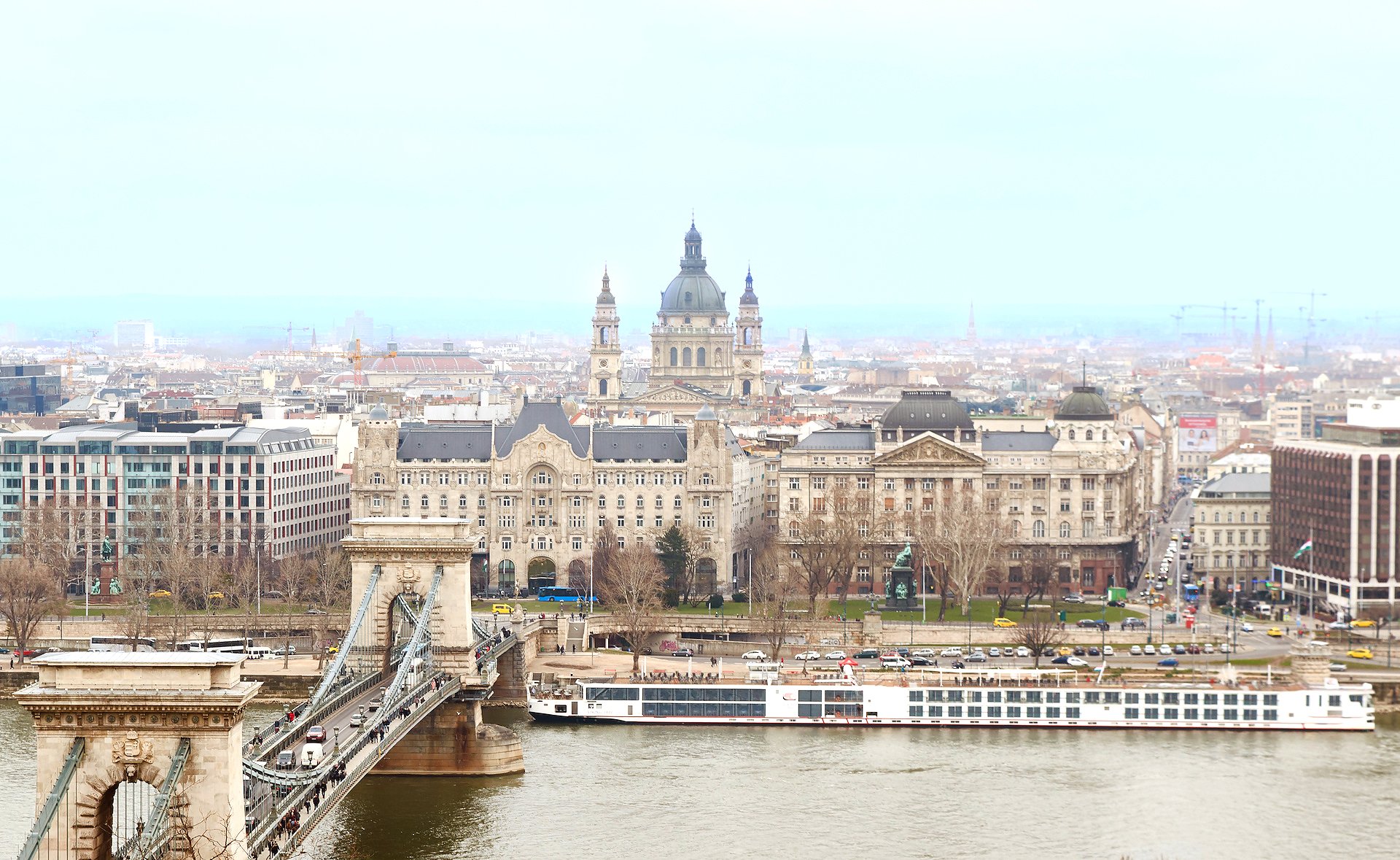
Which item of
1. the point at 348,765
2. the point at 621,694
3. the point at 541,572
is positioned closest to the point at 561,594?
the point at 541,572

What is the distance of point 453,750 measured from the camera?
68.2 meters

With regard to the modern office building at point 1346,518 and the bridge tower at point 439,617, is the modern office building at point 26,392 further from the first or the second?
the bridge tower at point 439,617

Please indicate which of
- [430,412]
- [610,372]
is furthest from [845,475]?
[610,372]

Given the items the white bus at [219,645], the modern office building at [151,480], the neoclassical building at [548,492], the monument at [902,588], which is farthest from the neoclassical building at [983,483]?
the white bus at [219,645]

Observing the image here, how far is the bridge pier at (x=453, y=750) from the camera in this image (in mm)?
67750

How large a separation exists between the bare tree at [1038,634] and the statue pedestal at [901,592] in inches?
218

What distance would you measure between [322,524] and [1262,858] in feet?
213

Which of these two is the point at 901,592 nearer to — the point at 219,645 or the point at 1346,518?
the point at 1346,518

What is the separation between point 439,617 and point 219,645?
22.4 m

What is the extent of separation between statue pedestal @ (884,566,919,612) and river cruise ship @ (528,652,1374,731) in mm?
23077

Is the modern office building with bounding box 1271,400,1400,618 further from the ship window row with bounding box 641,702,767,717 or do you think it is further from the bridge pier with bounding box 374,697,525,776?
the bridge pier with bounding box 374,697,525,776

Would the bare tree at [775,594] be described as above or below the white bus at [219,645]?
above

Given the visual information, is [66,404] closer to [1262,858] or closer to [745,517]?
[745,517]

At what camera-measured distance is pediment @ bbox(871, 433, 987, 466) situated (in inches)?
4414
